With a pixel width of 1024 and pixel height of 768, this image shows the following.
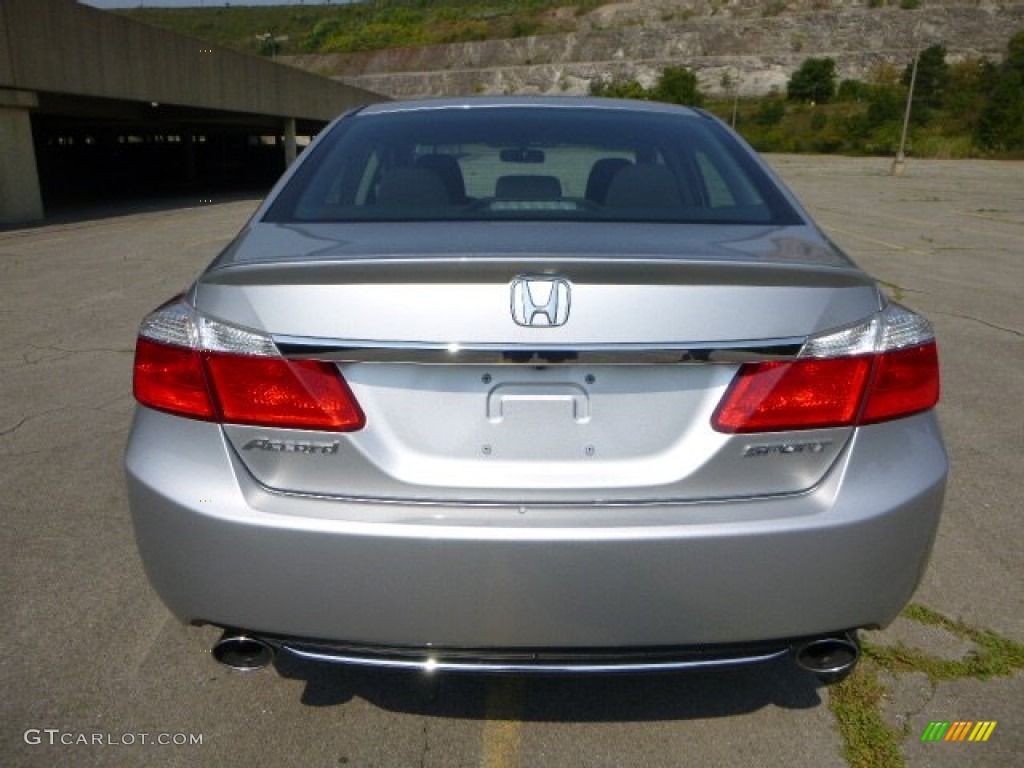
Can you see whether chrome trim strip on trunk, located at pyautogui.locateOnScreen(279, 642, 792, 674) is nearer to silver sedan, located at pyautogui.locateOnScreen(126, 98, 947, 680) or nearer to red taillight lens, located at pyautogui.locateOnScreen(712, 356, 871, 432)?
silver sedan, located at pyautogui.locateOnScreen(126, 98, 947, 680)

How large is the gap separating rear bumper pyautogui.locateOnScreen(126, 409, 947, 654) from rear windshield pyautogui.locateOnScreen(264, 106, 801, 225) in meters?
0.86

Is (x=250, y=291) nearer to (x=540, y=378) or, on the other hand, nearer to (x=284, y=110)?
(x=540, y=378)

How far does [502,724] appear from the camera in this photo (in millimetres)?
2219

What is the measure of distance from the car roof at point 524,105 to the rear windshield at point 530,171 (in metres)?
0.04

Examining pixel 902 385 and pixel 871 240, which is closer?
pixel 902 385

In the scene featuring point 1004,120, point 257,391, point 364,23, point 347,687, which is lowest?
point 347,687

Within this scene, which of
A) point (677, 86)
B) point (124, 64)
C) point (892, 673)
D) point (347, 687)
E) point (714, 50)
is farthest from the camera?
point (714, 50)

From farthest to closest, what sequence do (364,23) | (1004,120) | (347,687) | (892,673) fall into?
(364,23)
(1004,120)
(892,673)
(347,687)

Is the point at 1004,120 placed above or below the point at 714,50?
below

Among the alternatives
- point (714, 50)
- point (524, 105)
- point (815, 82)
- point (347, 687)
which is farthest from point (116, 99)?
point (714, 50)

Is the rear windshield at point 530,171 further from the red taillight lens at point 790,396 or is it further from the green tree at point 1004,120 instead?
the green tree at point 1004,120

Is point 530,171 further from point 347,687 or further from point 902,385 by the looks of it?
point 347,687

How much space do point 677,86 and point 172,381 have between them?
88.8 meters

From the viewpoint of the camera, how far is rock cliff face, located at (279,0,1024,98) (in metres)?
86.1
